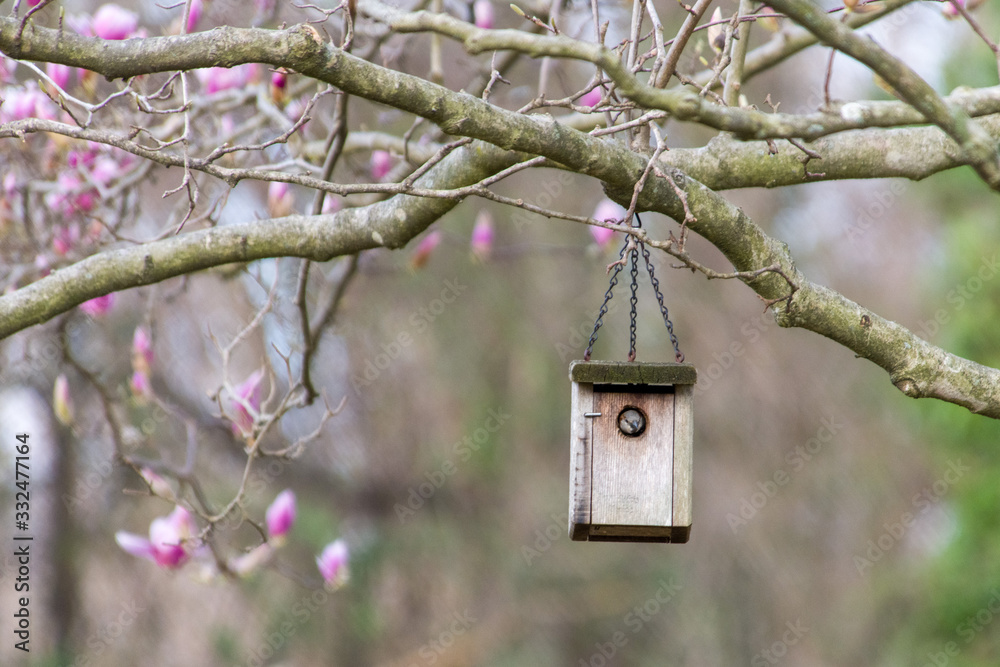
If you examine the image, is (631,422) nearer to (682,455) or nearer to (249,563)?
(682,455)

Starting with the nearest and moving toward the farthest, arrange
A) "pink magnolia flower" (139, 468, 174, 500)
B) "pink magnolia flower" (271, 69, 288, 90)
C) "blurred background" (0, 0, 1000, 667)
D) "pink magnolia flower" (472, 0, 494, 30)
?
"pink magnolia flower" (139, 468, 174, 500)
"pink magnolia flower" (271, 69, 288, 90)
"pink magnolia flower" (472, 0, 494, 30)
"blurred background" (0, 0, 1000, 667)

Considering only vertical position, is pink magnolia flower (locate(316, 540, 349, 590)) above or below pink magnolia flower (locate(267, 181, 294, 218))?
below

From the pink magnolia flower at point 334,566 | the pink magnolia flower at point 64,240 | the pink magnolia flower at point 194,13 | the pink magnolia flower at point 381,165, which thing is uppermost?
the pink magnolia flower at point 194,13

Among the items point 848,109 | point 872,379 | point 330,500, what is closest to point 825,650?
point 872,379

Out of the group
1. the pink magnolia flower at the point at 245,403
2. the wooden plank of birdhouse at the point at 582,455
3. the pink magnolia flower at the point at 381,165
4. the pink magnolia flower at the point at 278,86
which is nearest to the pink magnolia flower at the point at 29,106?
the pink magnolia flower at the point at 278,86

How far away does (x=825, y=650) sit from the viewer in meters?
6.02

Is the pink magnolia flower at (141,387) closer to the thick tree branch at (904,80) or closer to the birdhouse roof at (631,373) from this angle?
the birdhouse roof at (631,373)

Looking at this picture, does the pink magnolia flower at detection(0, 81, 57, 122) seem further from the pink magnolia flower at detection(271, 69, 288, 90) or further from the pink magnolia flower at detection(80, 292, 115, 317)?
the pink magnolia flower at detection(271, 69, 288, 90)

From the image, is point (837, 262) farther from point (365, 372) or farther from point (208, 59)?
point (208, 59)

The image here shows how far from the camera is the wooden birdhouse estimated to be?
5.95 feet

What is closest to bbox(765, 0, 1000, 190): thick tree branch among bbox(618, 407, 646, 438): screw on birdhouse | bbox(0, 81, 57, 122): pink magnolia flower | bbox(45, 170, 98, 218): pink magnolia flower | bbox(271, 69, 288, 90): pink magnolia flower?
bbox(618, 407, 646, 438): screw on birdhouse

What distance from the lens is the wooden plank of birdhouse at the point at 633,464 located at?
5.96ft

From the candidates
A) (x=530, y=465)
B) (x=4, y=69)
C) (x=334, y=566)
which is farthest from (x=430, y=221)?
(x=530, y=465)

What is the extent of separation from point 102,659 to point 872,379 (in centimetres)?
517
